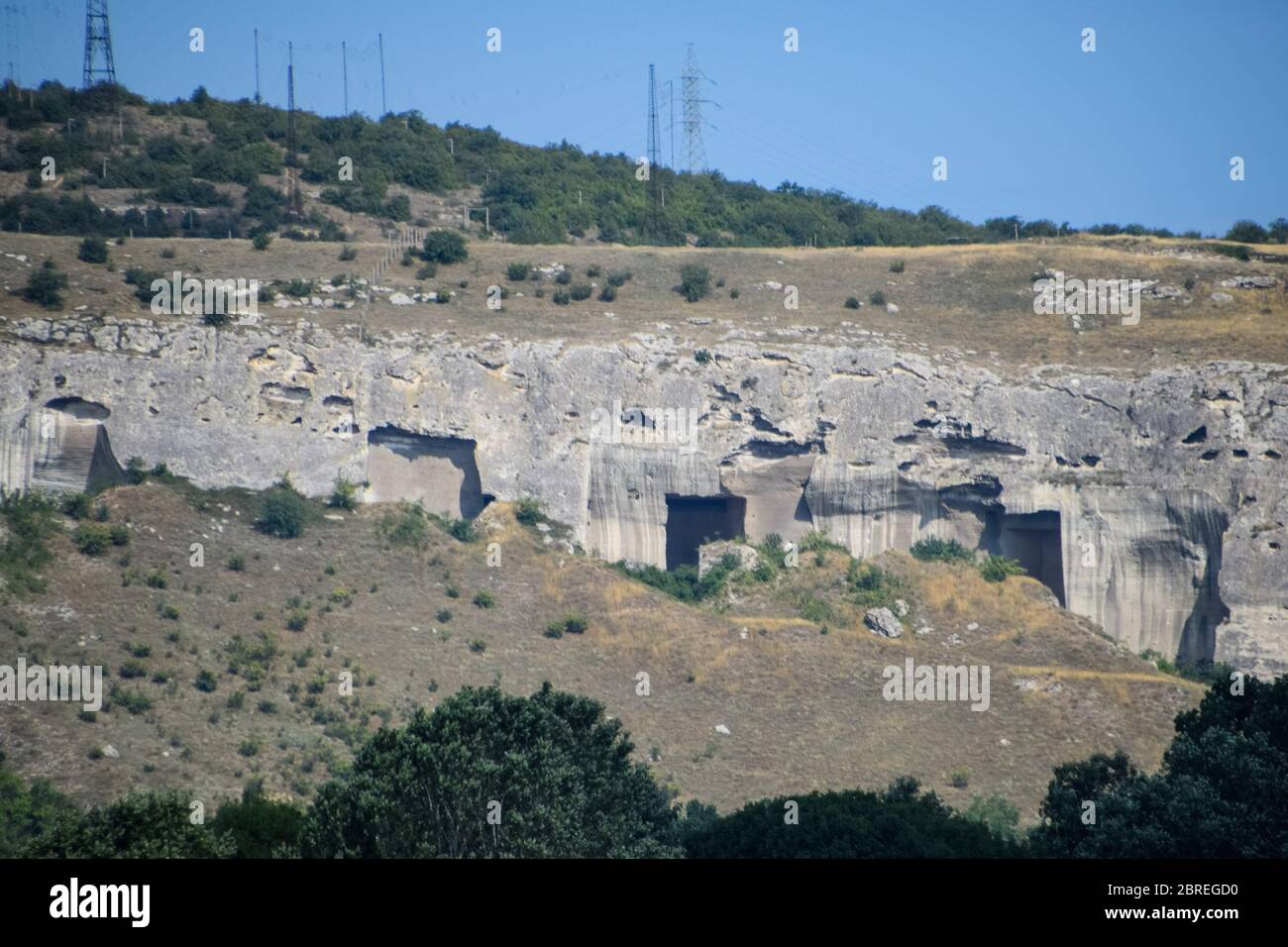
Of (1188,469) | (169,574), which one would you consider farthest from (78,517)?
(1188,469)

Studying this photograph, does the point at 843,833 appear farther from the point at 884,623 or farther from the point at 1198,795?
the point at 884,623

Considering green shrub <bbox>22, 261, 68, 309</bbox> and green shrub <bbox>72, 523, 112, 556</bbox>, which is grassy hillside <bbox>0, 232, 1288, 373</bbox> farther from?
green shrub <bbox>72, 523, 112, 556</bbox>

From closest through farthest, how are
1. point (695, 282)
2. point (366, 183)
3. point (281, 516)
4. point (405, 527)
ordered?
point (281, 516)
point (405, 527)
point (695, 282)
point (366, 183)

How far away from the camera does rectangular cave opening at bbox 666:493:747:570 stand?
47.5 metres

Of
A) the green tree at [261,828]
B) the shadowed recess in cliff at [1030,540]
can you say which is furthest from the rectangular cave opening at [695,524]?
the green tree at [261,828]

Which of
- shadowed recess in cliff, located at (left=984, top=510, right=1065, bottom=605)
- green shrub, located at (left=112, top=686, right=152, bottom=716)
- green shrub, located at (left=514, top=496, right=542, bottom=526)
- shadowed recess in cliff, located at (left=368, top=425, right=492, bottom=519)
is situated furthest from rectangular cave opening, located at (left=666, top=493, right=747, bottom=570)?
green shrub, located at (left=112, top=686, right=152, bottom=716)

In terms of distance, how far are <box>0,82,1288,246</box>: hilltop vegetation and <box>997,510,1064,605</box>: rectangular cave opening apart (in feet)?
70.0

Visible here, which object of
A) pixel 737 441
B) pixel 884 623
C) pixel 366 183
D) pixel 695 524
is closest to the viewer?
pixel 884 623

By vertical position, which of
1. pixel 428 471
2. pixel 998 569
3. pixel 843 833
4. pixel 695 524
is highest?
pixel 428 471

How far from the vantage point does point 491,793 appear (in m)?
26.9

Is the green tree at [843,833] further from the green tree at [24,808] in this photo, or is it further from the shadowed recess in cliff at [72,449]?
the shadowed recess in cliff at [72,449]

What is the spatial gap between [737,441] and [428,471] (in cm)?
854

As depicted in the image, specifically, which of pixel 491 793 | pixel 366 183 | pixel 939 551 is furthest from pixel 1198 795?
pixel 366 183
